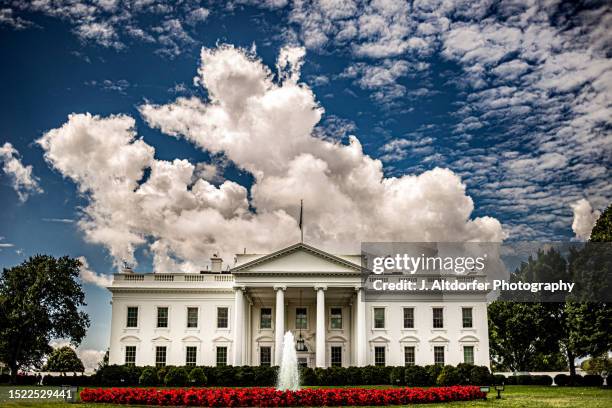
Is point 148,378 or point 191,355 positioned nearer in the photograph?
point 148,378

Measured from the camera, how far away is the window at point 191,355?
44.1 metres

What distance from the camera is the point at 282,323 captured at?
4181cm

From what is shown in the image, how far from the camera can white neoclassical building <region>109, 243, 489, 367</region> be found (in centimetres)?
4412

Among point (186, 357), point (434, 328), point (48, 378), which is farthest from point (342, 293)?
point (48, 378)

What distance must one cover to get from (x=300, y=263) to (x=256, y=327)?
7.07 m

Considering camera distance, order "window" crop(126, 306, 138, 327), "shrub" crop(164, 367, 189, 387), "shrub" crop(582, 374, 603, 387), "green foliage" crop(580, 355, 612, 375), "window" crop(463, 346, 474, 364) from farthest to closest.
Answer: "window" crop(126, 306, 138, 327)
"window" crop(463, 346, 474, 364)
"shrub" crop(582, 374, 603, 387)
"shrub" crop(164, 367, 189, 387)
"green foliage" crop(580, 355, 612, 375)

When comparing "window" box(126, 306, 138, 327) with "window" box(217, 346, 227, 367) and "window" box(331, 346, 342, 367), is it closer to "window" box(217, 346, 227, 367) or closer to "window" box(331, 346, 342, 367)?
"window" box(217, 346, 227, 367)

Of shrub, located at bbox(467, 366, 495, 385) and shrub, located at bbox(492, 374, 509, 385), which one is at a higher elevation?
shrub, located at bbox(467, 366, 495, 385)

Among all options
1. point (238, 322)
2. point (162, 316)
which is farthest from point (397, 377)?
point (162, 316)

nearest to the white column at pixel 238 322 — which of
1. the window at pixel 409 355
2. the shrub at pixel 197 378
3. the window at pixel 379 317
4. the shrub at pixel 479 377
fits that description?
the shrub at pixel 197 378

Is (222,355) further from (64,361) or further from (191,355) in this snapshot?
(64,361)

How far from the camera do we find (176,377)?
3678cm

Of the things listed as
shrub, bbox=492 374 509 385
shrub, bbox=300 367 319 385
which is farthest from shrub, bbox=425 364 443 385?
shrub, bbox=300 367 319 385

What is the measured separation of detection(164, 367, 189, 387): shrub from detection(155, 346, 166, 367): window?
702cm
